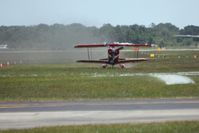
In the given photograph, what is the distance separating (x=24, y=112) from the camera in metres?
19.4

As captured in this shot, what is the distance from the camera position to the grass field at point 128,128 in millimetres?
15008

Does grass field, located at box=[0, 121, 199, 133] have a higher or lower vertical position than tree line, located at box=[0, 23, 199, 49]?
higher

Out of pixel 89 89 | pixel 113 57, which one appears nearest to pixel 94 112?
pixel 89 89

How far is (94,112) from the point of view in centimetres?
1925

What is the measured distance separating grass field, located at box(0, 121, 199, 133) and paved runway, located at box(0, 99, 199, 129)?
985mm

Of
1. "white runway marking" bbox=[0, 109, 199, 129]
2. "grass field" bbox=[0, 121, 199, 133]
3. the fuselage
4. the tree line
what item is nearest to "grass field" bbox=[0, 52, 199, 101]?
"white runway marking" bbox=[0, 109, 199, 129]

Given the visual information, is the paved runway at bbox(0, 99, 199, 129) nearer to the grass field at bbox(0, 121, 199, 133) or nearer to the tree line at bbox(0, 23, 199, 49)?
the grass field at bbox(0, 121, 199, 133)

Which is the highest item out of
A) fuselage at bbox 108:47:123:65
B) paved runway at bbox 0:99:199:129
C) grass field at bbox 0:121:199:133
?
grass field at bbox 0:121:199:133

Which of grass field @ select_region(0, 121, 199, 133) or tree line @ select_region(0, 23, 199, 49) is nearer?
grass field @ select_region(0, 121, 199, 133)

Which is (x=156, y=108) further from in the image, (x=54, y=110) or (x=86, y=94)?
(x=86, y=94)

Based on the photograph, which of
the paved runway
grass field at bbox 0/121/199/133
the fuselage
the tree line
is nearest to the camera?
grass field at bbox 0/121/199/133

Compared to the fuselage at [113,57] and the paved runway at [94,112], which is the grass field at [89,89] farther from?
the fuselage at [113,57]

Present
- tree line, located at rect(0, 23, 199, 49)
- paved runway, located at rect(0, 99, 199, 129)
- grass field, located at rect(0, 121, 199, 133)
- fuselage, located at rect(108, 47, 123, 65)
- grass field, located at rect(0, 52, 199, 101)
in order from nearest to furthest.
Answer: grass field, located at rect(0, 121, 199, 133) < paved runway, located at rect(0, 99, 199, 129) < grass field, located at rect(0, 52, 199, 101) < fuselage, located at rect(108, 47, 123, 65) < tree line, located at rect(0, 23, 199, 49)

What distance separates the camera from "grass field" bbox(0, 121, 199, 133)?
15.0m
